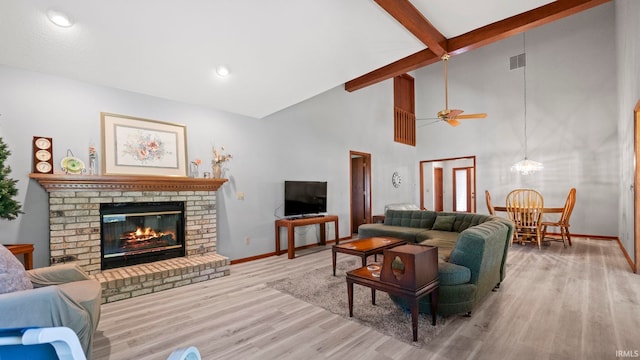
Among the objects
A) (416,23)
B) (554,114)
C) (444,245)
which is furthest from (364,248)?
(554,114)

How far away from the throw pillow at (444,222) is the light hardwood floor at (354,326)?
1.25 meters

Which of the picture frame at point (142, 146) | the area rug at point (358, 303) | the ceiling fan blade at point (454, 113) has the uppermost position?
the ceiling fan blade at point (454, 113)

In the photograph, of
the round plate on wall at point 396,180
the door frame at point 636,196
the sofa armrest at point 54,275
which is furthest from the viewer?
the round plate on wall at point 396,180

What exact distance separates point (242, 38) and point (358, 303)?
307 cm

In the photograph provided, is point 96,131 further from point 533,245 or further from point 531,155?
point 531,155

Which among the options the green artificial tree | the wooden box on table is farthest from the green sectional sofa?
the green artificial tree

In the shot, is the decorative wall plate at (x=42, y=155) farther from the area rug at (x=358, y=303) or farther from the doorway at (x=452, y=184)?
the doorway at (x=452, y=184)

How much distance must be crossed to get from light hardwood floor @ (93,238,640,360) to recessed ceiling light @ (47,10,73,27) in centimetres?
271

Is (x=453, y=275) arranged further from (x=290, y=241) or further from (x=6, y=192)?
(x=6, y=192)

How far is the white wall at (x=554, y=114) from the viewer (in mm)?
6258

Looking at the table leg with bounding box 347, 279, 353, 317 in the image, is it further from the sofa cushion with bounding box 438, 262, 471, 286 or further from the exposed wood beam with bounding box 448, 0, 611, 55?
the exposed wood beam with bounding box 448, 0, 611, 55

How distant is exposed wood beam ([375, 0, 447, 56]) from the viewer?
3.10 meters

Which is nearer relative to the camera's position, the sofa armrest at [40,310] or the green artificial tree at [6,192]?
the sofa armrest at [40,310]

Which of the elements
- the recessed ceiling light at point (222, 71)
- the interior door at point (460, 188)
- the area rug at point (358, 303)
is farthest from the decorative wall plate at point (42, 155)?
the interior door at point (460, 188)
